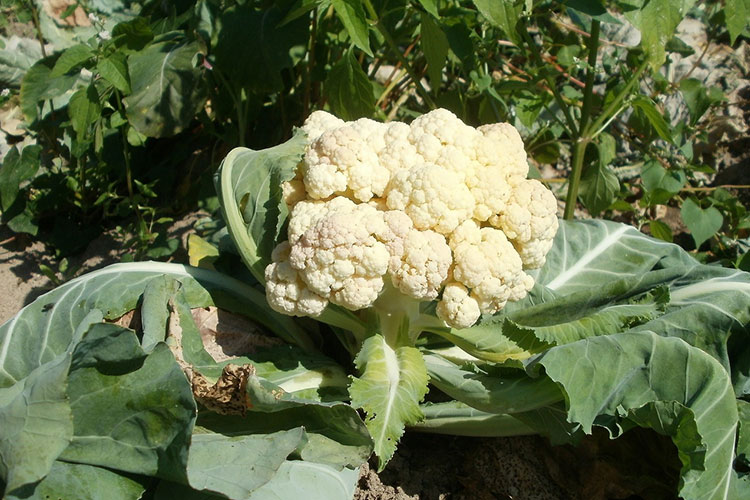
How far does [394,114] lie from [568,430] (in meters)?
2.25

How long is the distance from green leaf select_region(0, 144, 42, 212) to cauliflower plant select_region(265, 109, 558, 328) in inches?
62.8

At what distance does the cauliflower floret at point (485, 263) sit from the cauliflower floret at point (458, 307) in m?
0.04

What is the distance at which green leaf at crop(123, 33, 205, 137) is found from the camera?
3.18m

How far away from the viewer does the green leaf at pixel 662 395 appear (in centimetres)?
210

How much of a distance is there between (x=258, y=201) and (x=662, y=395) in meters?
1.57

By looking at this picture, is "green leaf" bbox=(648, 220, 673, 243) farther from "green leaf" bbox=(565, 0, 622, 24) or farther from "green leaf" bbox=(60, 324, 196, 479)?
"green leaf" bbox=(60, 324, 196, 479)

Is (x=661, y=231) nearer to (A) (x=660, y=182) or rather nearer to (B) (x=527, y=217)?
(A) (x=660, y=182)

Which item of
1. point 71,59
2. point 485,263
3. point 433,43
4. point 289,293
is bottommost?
point 289,293

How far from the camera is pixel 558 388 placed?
7.45 ft

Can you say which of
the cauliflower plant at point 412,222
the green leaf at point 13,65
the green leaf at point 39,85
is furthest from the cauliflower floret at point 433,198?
the green leaf at point 13,65

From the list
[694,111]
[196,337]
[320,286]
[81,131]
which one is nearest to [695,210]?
[694,111]

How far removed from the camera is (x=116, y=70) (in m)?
3.04

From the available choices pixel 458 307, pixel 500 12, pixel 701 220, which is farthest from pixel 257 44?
pixel 701 220

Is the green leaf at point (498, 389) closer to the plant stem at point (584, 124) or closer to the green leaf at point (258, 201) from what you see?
the green leaf at point (258, 201)
